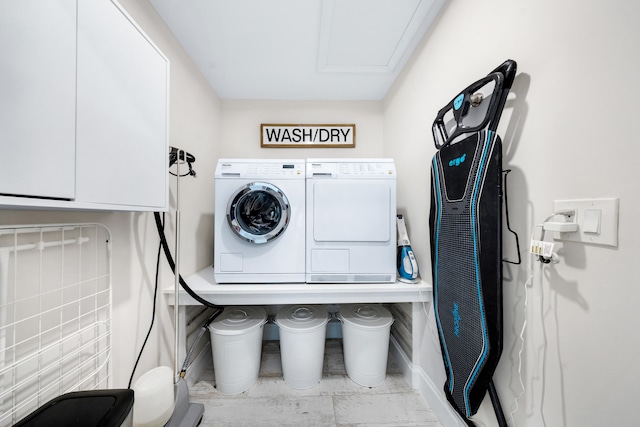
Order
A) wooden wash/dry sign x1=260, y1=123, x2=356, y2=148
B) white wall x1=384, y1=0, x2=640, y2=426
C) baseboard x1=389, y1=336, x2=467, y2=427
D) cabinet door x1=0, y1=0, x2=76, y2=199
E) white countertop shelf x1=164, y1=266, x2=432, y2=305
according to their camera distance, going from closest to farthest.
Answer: cabinet door x1=0, y1=0, x2=76, y2=199 → white wall x1=384, y1=0, x2=640, y2=426 → baseboard x1=389, y1=336, x2=467, y2=427 → white countertop shelf x1=164, y1=266, x2=432, y2=305 → wooden wash/dry sign x1=260, y1=123, x2=356, y2=148

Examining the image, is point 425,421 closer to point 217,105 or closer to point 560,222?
point 560,222

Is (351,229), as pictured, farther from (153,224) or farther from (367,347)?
(153,224)

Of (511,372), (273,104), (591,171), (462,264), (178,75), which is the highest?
(273,104)

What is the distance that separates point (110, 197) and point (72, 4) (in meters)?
0.56

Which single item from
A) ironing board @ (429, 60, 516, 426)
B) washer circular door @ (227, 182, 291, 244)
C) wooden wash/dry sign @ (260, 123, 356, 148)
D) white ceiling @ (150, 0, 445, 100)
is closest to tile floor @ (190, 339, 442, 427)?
ironing board @ (429, 60, 516, 426)

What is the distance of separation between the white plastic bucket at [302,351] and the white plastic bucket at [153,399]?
715 millimetres

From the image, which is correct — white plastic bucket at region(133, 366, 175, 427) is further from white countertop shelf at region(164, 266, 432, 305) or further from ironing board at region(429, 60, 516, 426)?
ironing board at region(429, 60, 516, 426)

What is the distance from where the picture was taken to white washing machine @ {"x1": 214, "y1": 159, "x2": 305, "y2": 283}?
1541mm

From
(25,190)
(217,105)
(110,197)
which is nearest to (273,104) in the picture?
(217,105)

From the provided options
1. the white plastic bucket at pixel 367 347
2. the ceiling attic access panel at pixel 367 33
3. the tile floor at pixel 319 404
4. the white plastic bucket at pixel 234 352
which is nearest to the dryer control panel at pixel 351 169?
the ceiling attic access panel at pixel 367 33

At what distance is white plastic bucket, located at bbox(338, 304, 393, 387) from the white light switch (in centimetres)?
130

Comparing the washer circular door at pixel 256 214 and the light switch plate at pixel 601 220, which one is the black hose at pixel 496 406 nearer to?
the light switch plate at pixel 601 220

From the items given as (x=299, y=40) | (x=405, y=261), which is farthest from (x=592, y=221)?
(x=299, y=40)

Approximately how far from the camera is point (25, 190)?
54cm
